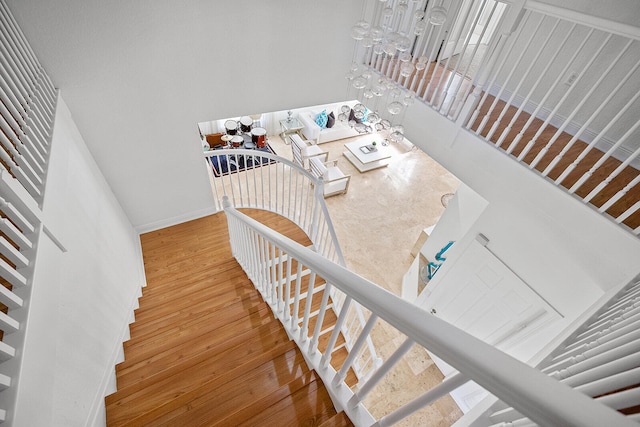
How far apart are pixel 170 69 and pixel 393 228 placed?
478cm

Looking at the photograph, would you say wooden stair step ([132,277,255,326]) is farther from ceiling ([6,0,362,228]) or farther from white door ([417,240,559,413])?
white door ([417,240,559,413])

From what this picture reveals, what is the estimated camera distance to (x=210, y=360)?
79.1 inches

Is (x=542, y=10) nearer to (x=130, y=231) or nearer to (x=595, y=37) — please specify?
(x=595, y=37)

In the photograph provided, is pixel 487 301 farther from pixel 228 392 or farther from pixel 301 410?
pixel 228 392

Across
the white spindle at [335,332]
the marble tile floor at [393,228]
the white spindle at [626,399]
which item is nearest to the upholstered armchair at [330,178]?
the marble tile floor at [393,228]

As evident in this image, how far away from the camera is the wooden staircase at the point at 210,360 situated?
145 centimetres

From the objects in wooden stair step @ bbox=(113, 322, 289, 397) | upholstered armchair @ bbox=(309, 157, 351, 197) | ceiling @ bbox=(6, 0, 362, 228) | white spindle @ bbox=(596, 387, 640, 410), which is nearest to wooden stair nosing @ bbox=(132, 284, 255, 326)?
wooden stair step @ bbox=(113, 322, 289, 397)

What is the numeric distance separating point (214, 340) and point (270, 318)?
0.47m

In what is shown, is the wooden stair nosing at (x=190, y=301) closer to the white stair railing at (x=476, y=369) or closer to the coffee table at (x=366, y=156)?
the white stair railing at (x=476, y=369)

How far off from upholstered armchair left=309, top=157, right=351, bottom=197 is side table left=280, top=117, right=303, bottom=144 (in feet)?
7.53

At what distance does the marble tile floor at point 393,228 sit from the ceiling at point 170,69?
2.87 m

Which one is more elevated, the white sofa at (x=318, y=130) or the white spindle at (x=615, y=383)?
the white sofa at (x=318, y=130)

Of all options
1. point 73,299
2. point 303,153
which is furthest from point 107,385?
point 303,153

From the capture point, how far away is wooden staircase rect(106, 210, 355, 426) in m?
1.45
